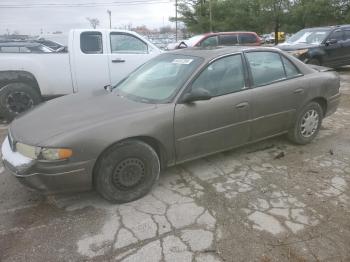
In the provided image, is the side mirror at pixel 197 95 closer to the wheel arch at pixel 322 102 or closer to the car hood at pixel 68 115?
the car hood at pixel 68 115

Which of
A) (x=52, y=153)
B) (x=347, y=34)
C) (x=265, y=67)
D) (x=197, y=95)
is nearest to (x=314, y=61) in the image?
(x=347, y=34)

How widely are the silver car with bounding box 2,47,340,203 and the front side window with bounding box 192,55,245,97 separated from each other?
12mm

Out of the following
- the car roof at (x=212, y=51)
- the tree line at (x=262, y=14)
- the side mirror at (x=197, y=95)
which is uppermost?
the tree line at (x=262, y=14)

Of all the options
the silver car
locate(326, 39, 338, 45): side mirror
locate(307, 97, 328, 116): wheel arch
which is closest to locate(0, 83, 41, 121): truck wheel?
the silver car

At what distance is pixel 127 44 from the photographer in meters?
7.32

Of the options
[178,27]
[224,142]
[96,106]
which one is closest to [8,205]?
[96,106]

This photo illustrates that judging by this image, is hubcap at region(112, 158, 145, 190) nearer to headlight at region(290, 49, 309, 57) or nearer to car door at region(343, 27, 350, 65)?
headlight at region(290, 49, 309, 57)

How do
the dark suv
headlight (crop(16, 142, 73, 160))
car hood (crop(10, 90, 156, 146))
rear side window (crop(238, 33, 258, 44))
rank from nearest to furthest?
headlight (crop(16, 142, 73, 160)) → car hood (crop(10, 90, 156, 146)) → the dark suv → rear side window (crop(238, 33, 258, 44))

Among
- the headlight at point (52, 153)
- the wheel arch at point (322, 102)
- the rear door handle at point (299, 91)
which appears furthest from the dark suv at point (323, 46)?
the headlight at point (52, 153)

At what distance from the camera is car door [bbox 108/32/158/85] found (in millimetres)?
7051

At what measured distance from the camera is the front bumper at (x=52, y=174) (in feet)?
9.70

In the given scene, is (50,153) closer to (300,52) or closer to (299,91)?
(299,91)

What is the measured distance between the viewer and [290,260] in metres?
2.57

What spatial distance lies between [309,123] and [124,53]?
4137 millimetres
